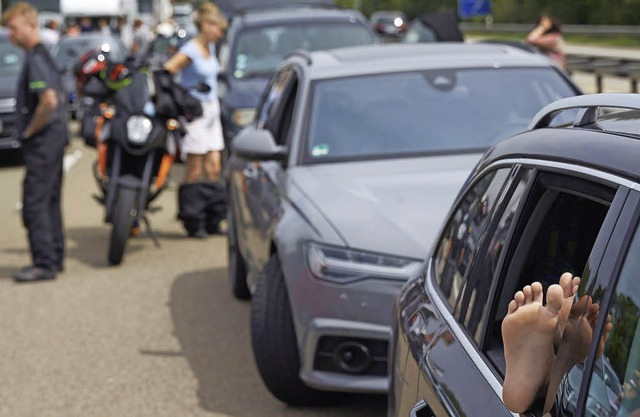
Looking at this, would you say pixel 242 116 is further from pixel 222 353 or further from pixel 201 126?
pixel 222 353

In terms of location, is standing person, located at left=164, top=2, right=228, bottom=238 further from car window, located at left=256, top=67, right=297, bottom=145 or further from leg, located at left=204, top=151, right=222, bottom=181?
car window, located at left=256, top=67, right=297, bottom=145

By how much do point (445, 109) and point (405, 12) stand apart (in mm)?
99096

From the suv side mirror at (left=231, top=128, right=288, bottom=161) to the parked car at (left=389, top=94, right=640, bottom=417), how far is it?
10.6 ft

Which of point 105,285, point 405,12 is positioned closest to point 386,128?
point 105,285

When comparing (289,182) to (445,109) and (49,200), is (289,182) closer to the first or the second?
(445,109)

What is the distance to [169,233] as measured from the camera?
40.3 ft

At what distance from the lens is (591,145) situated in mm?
2654

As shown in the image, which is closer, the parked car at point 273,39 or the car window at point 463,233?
the car window at point 463,233

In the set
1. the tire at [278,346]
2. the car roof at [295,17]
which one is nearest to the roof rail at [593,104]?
the tire at [278,346]

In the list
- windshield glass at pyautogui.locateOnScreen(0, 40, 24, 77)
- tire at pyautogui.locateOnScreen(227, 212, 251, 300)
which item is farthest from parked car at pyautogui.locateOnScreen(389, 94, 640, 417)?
windshield glass at pyautogui.locateOnScreen(0, 40, 24, 77)

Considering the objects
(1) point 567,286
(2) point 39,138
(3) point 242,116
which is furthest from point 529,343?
(3) point 242,116

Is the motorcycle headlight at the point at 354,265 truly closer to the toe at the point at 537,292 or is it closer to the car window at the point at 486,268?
the car window at the point at 486,268

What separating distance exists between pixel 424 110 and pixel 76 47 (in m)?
20.0

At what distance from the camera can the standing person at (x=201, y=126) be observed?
37.4 ft
